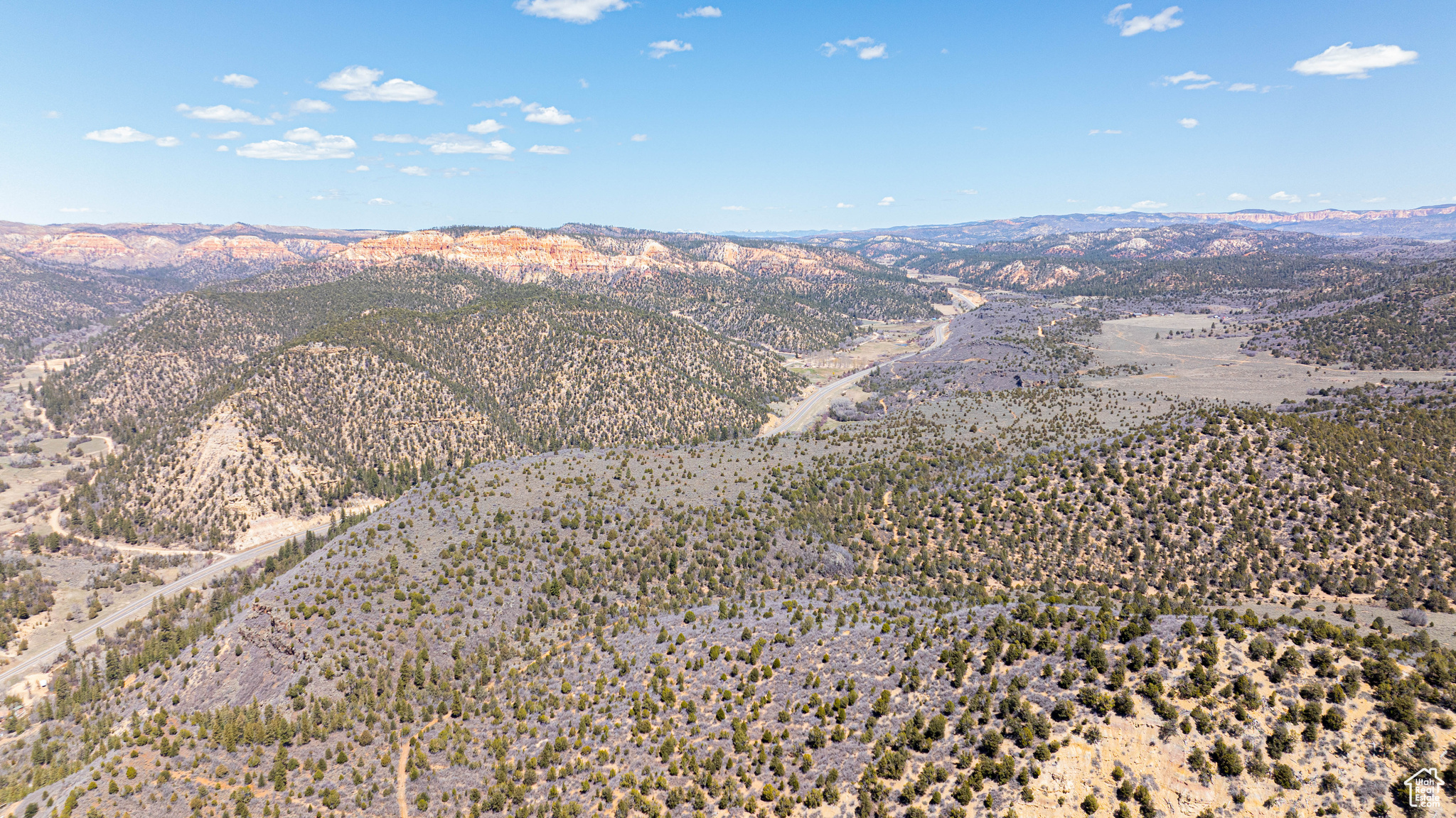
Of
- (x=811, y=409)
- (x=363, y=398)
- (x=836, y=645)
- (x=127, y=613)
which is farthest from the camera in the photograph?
(x=811, y=409)

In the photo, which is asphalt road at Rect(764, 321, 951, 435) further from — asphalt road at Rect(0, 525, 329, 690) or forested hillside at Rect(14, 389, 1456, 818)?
asphalt road at Rect(0, 525, 329, 690)

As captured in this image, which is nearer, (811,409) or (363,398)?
(363,398)

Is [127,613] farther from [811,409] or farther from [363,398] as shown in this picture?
[811,409]

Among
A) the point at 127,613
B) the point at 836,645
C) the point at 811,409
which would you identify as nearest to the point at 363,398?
the point at 127,613

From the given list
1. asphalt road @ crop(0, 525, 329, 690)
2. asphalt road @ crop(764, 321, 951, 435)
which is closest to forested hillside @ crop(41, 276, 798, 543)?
asphalt road @ crop(0, 525, 329, 690)

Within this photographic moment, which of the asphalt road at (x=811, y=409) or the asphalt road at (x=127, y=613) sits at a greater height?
the asphalt road at (x=811, y=409)

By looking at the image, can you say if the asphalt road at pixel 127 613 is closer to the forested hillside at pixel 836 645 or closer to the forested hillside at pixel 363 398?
the forested hillside at pixel 363 398

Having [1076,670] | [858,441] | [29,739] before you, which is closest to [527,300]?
[858,441]

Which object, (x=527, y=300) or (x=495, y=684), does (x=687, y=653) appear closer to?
(x=495, y=684)

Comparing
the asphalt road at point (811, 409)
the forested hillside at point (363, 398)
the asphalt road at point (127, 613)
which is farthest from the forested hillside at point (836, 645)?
the asphalt road at point (811, 409)
